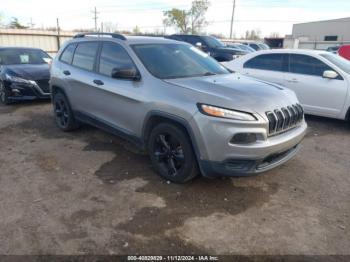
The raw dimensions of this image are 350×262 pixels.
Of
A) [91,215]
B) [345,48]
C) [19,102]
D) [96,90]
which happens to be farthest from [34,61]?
[345,48]

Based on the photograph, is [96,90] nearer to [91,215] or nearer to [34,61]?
[91,215]

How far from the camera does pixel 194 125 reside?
11.3ft

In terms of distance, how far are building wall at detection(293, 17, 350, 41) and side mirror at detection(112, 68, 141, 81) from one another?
184 ft

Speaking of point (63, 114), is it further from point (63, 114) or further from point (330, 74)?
point (330, 74)

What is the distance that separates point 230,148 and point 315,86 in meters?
4.29

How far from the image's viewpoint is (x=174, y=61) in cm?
445

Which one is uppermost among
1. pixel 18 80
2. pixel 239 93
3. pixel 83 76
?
pixel 239 93

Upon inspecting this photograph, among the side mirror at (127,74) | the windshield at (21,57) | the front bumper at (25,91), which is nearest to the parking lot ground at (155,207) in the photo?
the side mirror at (127,74)

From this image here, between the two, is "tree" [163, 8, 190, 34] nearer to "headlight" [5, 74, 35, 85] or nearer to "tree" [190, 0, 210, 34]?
"tree" [190, 0, 210, 34]

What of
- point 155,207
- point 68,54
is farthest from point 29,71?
point 155,207

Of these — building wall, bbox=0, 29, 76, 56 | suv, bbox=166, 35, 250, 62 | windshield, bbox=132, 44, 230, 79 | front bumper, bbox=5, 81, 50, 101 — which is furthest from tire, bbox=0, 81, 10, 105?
building wall, bbox=0, 29, 76, 56

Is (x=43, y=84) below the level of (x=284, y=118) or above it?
below

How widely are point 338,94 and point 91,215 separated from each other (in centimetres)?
543

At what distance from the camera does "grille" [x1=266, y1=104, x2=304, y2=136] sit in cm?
349
